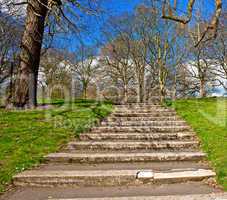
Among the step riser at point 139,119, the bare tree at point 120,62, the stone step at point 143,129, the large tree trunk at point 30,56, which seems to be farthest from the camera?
the bare tree at point 120,62

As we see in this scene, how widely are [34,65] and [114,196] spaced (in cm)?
633

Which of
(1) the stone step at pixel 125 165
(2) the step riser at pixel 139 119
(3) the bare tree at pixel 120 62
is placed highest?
(3) the bare tree at pixel 120 62

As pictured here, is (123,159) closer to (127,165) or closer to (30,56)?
(127,165)

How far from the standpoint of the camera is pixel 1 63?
2795 centimetres

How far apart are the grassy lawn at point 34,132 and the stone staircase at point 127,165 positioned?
0.83 ft

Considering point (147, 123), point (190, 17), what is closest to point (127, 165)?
point (190, 17)

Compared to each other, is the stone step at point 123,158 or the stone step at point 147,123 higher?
the stone step at point 147,123

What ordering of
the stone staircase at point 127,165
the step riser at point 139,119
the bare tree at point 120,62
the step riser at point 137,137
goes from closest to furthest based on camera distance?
1. the stone staircase at point 127,165
2. the step riser at point 137,137
3. the step riser at point 139,119
4. the bare tree at point 120,62

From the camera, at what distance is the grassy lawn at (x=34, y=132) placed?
5.14m

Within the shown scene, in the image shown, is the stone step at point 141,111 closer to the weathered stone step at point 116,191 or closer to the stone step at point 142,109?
the stone step at point 142,109

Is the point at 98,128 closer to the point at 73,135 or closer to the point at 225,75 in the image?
the point at 73,135

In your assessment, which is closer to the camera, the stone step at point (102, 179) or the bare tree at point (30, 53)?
the stone step at point (102, 179)

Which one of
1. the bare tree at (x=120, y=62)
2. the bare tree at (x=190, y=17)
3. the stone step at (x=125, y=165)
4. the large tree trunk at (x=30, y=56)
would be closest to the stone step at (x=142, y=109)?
the large tree trunk at (x=30, y=56)

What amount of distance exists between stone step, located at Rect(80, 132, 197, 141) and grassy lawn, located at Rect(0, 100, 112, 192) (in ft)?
1.17
